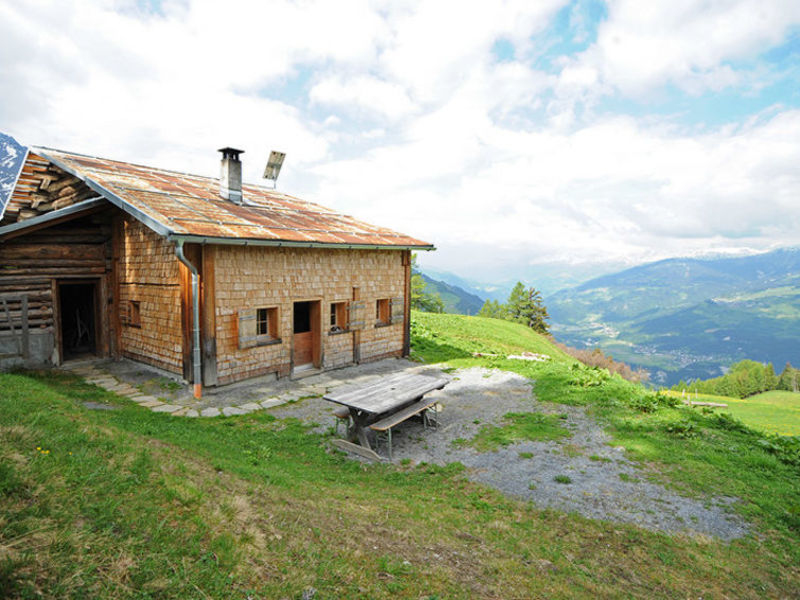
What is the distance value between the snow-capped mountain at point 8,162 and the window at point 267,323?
6538 millimetres

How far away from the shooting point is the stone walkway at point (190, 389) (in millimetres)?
9258

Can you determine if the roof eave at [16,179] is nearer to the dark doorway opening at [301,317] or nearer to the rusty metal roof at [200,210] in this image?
the rusty metal roof at [200,210]

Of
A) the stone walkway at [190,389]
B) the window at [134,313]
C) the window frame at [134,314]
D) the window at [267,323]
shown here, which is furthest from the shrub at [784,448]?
the window at [134,313]

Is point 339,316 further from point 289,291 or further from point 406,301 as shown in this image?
point 406,301

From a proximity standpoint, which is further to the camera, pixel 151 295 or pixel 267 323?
pixel 267 323

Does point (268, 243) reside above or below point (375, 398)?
above

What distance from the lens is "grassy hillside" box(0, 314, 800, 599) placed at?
9.73ft

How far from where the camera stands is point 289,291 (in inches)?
466

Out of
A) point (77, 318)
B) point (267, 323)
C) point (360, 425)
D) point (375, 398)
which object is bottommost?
point (360, 425)

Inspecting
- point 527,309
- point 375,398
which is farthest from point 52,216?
point 527,309

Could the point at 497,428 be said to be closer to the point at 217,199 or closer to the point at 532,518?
the point at 532,518

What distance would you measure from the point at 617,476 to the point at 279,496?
5.17 metres

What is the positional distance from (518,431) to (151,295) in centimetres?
989

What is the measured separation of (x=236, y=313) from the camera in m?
10.6
